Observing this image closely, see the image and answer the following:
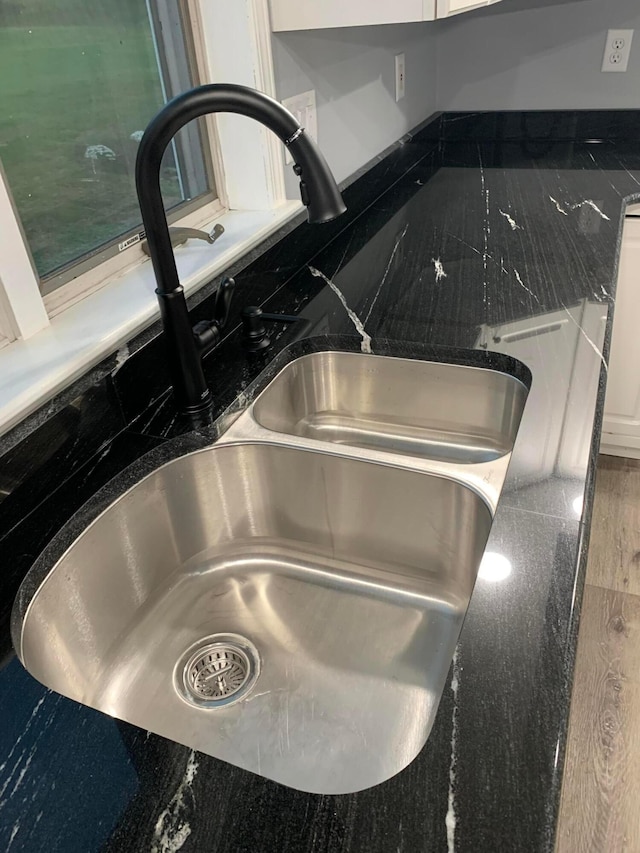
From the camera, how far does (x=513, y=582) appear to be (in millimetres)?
633

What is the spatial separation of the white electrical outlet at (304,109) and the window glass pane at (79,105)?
0.22m

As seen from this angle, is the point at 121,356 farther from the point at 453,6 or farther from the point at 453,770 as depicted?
the point at 453,6

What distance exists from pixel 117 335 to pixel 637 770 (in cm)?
127

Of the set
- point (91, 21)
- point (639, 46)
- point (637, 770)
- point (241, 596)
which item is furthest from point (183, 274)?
point (639, 46)

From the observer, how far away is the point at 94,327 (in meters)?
0.94

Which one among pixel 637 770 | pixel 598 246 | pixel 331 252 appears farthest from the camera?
pixel 331 252

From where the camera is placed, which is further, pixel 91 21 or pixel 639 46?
pixel 639 46

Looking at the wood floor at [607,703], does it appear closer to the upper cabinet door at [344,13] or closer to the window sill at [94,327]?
the window sill at [94,327]

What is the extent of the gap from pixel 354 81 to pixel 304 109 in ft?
1.06

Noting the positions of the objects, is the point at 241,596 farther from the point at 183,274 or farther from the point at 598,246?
the point at 598,246

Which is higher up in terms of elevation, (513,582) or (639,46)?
(639,46)

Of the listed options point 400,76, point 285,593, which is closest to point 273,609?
point 285,593

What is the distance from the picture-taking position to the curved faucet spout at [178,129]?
2.45 feet

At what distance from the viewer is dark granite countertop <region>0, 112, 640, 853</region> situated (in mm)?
450
